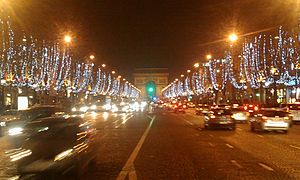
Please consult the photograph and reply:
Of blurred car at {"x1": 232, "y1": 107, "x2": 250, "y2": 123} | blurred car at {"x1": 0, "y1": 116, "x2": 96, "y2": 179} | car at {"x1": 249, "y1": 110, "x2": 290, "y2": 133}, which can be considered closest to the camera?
blurred car at {"x1": 0, "y1": 116, "x2": 96, "y2": 179}

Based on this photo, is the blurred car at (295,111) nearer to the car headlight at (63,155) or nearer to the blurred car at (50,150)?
the blurred car at (50,150)

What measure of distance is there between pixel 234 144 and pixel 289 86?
49967 millimetres

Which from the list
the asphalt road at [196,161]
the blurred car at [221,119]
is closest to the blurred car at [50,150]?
the asphalt road at [196,161]

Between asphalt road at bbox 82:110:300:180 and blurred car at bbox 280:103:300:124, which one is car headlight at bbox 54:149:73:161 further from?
blurred car at bbox 280:103:300:124

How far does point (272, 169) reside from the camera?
596 inches

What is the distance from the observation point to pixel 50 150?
12078mm

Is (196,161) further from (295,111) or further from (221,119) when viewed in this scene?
(295,111)

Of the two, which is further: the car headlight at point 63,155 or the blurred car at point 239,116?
the blurred car at point 239,116

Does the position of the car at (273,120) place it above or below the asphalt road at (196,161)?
above

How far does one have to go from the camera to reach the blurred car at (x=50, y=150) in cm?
1199

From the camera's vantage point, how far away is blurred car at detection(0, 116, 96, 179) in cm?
1199

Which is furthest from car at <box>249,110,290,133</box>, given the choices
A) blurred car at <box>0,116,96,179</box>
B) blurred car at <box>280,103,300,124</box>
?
blurred car at <box>0,116,96,179</box>

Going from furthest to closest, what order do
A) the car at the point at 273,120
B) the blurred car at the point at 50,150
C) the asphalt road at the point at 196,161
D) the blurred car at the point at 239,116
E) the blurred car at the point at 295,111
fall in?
the blurred car at the point at 239,116 < the blurred car at the point at 295,111 < the car at the point at 273,120 < the asphalt road at the point at 196,161 < the blurred car at the point at 50,150

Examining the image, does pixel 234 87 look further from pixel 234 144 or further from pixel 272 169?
pixel 272 169
